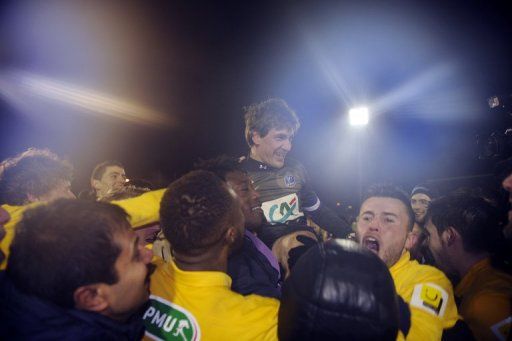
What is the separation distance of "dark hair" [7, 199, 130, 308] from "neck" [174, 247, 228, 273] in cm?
39

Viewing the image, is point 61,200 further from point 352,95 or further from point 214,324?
point 352,95

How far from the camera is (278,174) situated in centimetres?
354

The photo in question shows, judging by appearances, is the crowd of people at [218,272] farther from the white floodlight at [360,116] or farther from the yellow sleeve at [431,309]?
the white floodlight at [360,116]

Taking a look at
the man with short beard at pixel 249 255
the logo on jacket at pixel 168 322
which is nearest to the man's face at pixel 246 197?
the man with short beard at pixel 249 255

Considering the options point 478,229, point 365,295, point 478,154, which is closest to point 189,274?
point 365,295

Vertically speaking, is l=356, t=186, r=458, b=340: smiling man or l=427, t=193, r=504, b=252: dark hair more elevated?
l=427, t=193, r=504, b=252: dark hair

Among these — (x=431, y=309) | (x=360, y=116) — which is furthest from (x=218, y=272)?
(x=360, y=116)

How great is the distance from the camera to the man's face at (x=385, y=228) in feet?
9.34

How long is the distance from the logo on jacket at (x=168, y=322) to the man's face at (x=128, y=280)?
0.11 meters

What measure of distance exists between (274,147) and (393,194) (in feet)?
4.78

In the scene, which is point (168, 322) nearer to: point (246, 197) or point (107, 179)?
point (246, 197)

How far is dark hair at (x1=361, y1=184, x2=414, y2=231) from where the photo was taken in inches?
120

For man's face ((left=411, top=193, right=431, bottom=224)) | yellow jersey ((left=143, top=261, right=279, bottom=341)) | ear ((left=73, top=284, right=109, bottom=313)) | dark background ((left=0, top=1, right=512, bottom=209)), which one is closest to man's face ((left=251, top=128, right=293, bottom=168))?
yellow jersey ((left=143, top=261, right=279, bottom=341))

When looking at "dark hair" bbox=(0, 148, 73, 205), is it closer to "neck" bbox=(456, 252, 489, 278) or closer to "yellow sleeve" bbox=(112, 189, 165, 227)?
"yellow sleeve" bbox=(112, 189, 165, 227)
